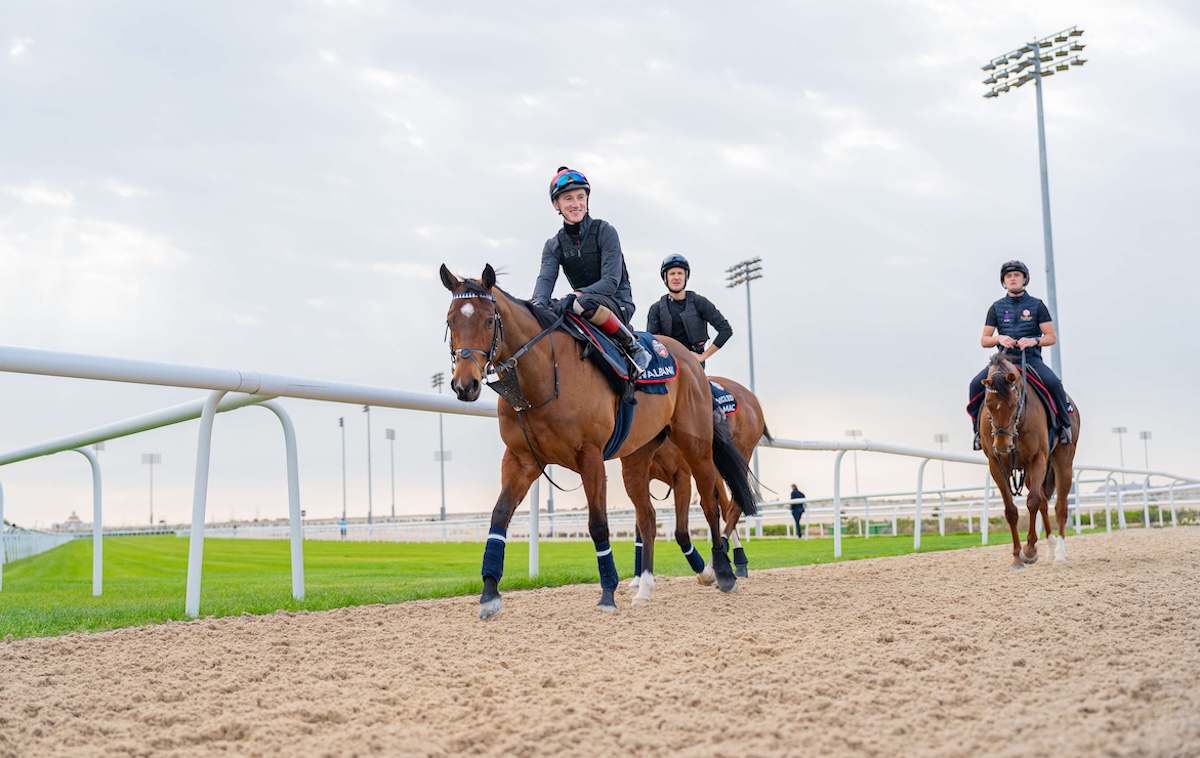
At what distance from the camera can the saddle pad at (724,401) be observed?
853 centimetres

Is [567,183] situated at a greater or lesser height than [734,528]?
greater

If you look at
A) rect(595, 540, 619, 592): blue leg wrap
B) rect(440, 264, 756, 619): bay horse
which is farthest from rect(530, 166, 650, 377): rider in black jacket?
rect(595, 540, 619, 592): blue leg wrap

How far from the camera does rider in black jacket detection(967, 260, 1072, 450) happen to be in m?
9.70

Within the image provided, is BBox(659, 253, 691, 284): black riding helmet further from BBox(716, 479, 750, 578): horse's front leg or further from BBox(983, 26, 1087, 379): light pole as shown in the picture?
BBox(983, 26, 1087, 379): light pole

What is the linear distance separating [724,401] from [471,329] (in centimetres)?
383

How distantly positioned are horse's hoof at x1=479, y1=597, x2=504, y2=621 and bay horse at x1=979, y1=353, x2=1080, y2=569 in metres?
5.23

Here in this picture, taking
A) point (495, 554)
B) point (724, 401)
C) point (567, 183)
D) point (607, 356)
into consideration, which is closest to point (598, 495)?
point (495, 554)

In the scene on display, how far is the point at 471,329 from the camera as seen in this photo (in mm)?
5246

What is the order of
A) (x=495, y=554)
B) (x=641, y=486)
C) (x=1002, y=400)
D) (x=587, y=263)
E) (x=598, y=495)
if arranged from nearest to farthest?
(x=495, y=554) → (x=598, y=495) → (x=587, y=263) → (x=641, y=486) → (x=1002, y=400)

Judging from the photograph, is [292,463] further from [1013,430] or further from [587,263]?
[1013,430]

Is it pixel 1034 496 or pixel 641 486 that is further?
pixel 1034 496

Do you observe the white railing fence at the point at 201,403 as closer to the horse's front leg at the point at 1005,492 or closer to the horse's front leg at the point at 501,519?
the horse's front leg at the point at 501,519

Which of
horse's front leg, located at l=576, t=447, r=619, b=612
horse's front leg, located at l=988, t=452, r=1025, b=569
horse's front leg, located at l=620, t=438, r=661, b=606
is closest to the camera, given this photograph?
horse's front leg, located at l=576, t=447, r=619, b=612

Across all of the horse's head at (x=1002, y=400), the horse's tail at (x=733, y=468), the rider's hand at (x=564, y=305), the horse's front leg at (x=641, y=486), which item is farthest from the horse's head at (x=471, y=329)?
the horse's head at (x=1002, y=400)
